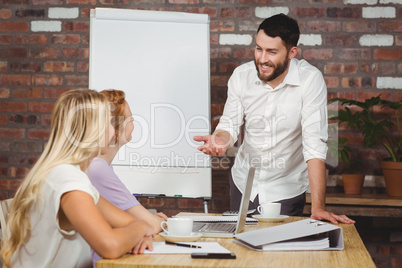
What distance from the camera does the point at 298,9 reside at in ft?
9.75

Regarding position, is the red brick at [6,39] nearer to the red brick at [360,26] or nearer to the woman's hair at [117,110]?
the woman's hair at [117,110]

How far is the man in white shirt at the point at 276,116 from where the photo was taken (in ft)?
7.55

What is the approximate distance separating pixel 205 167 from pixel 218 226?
3.64 feet

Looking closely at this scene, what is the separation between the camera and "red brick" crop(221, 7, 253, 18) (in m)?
3.01

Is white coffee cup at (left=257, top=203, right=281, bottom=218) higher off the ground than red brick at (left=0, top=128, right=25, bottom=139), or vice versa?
red brick at (left=0, top=128, right=25, bottom=139)

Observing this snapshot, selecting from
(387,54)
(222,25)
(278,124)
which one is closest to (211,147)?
(278,124)

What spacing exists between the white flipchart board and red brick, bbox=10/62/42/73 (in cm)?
60

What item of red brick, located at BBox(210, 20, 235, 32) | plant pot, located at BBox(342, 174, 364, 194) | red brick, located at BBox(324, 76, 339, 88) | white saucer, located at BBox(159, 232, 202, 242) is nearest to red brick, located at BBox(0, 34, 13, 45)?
red brick, located at BBox(210, 20, 235, 32)

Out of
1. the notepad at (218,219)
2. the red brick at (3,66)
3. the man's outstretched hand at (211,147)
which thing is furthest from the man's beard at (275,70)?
the red brick at (3,66)

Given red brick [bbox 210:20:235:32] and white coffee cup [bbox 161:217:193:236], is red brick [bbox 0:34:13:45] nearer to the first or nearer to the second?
red brick [bbox 210:20:235:32]

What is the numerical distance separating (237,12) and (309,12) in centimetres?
42

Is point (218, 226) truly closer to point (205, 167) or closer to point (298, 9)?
point (205, 167)

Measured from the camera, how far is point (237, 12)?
3.02m

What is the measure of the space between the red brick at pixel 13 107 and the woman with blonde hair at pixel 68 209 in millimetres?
1948
